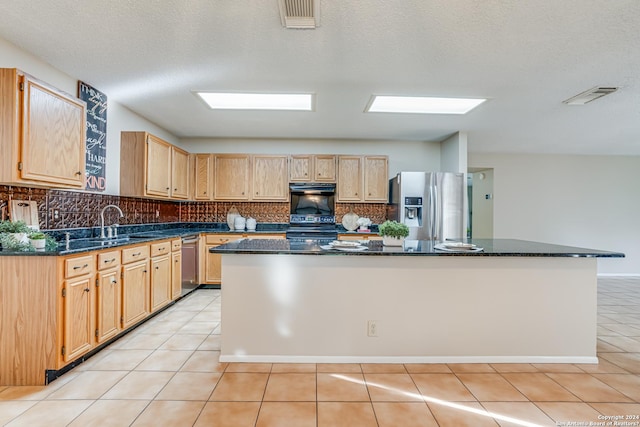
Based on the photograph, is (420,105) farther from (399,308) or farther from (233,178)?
(233,178)

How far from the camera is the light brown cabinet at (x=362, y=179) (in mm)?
5148

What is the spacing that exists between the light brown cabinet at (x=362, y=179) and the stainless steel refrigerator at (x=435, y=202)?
19.7 inches

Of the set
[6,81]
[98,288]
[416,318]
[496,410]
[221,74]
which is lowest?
[496,410]

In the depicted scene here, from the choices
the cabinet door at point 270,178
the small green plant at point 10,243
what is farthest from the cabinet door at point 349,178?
the small green plant at point 10,243

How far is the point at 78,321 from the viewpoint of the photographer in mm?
2334

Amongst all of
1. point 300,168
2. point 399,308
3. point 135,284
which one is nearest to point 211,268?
point 135,284

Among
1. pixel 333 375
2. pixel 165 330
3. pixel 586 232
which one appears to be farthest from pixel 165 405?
pixel 586 232

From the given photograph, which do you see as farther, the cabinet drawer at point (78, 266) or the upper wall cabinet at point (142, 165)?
the upper wall cabinet at point (142, 165)

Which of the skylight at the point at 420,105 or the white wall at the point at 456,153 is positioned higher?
the skylight at the point at 420,105

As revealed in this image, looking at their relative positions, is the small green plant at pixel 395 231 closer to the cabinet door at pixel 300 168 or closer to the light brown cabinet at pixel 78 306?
the light brown cabinet at pixel 78 306

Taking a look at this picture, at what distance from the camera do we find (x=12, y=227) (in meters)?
2.24

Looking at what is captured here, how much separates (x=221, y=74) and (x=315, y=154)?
2.52 meters

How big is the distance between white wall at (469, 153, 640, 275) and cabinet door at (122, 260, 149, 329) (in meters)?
5.98

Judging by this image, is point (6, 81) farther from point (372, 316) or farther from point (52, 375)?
point (372, 316)
